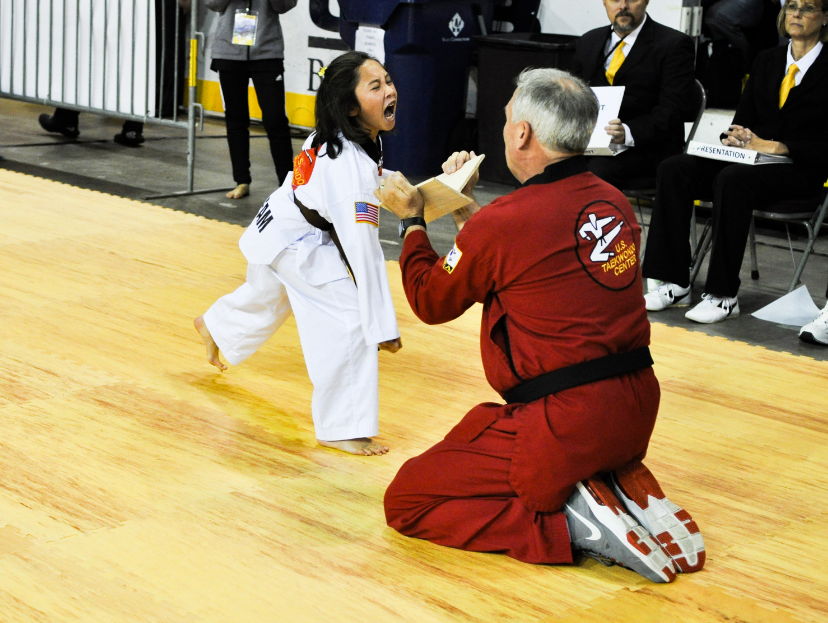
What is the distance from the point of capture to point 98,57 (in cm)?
763

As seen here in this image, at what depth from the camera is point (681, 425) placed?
335 cm

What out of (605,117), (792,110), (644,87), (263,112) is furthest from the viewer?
(263,112)

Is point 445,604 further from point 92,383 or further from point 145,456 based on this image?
point 92,383

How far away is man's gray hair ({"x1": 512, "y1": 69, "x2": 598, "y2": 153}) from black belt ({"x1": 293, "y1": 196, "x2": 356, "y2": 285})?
0.91m

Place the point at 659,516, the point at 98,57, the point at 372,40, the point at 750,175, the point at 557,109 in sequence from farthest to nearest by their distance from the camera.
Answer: the point at 372,40
the point at 98,57
the point at 750,175
the point at 659,516
the point at 557,109

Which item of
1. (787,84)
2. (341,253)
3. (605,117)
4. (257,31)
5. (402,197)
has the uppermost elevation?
(257,31)

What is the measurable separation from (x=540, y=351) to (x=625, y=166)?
298 centimetres

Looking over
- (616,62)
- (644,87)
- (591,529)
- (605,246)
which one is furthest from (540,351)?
(616,62)

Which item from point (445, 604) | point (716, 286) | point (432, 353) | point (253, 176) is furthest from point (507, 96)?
point (445, 604)

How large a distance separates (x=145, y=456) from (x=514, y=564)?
3.66 feet

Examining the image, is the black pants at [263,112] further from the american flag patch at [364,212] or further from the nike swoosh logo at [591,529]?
the nike swoosh logo at [591,529]

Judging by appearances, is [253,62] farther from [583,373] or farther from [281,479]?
[583,373]

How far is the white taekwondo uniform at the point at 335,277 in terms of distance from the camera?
2922mm

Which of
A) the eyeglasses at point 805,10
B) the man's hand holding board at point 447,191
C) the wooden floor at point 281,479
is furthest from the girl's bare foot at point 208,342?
the eyeglasses at point 805,10
